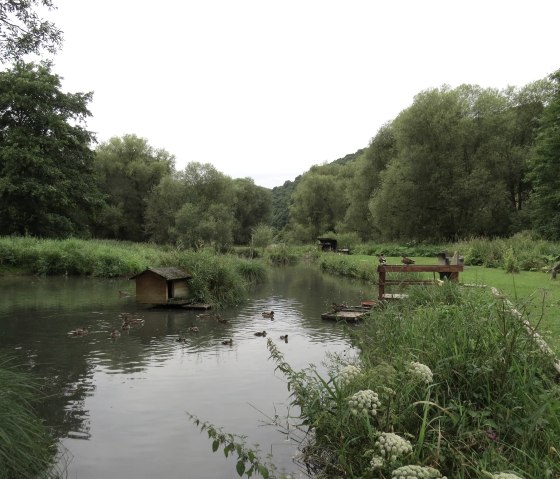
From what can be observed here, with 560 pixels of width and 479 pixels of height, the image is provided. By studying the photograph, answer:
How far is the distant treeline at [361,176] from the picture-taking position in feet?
122

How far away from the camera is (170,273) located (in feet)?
56.7

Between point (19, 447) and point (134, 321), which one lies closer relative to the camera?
point (19, 447)

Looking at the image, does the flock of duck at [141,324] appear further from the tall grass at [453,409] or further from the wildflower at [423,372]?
the wildflower at [423,372]

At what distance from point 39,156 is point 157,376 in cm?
3372

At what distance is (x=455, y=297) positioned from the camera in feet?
31.1

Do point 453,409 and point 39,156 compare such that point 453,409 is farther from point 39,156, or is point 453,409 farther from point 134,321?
point 39,156

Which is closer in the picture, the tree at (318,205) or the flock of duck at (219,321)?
the flock of duck at (219,321)

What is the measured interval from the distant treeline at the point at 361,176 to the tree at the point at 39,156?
0.10 m

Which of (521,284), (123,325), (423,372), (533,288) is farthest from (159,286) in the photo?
(423,372)

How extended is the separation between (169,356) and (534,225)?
35.5 meters

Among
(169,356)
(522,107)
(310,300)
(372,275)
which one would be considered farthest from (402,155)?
(169,356)

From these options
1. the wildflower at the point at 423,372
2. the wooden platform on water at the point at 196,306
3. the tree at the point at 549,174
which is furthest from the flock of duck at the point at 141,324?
the tree at the point at 549,174

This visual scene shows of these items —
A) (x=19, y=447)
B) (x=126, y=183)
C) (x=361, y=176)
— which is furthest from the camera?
(x=361, y=176)

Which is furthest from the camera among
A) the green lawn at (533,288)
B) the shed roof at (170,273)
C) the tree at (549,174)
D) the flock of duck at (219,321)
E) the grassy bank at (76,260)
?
the tree at (549,174)
